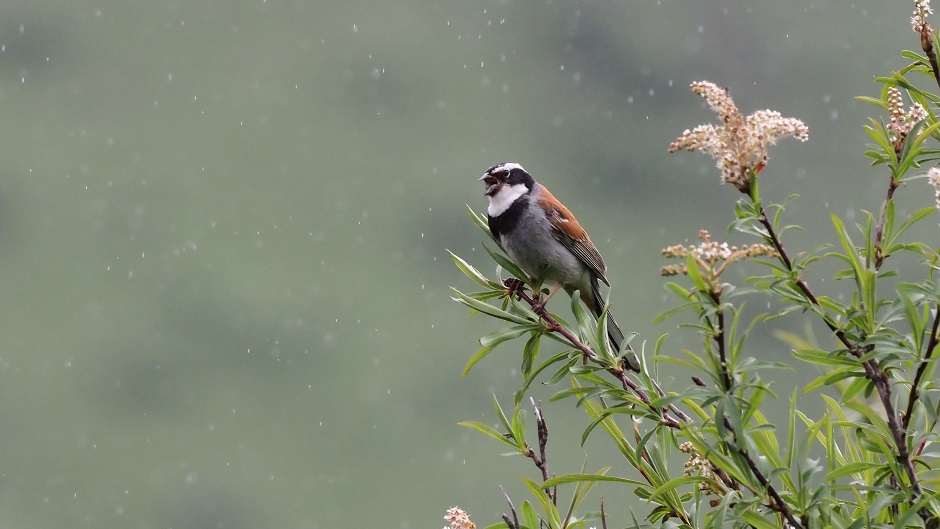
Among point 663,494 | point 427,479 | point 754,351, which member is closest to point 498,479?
point 427,479

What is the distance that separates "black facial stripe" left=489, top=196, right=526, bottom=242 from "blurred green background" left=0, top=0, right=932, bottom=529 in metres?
31.5

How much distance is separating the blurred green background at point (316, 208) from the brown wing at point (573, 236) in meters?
31.4

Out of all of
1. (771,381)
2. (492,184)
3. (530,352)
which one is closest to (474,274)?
(530,352)

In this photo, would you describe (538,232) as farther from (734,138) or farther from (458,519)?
(734,138)

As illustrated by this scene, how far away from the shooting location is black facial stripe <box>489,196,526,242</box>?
454 cm

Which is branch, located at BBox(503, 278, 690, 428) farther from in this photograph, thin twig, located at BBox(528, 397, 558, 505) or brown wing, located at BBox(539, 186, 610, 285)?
brown wing, located at BBox(539, 186, 610, 285)

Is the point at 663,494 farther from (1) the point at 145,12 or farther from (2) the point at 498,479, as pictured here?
(1) the point at 145,12

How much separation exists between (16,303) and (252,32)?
56.0 feet

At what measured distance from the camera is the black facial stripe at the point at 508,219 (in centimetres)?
454

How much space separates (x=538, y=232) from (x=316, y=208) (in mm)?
43355

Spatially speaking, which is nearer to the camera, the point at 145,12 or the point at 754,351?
the point at 754,351

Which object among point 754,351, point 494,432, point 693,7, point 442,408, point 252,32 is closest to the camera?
point 494,432

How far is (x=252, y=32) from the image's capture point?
53.6 m

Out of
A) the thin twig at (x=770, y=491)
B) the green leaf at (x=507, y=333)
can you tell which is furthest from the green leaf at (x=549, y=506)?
the thin twig at (x=770, y=491)
